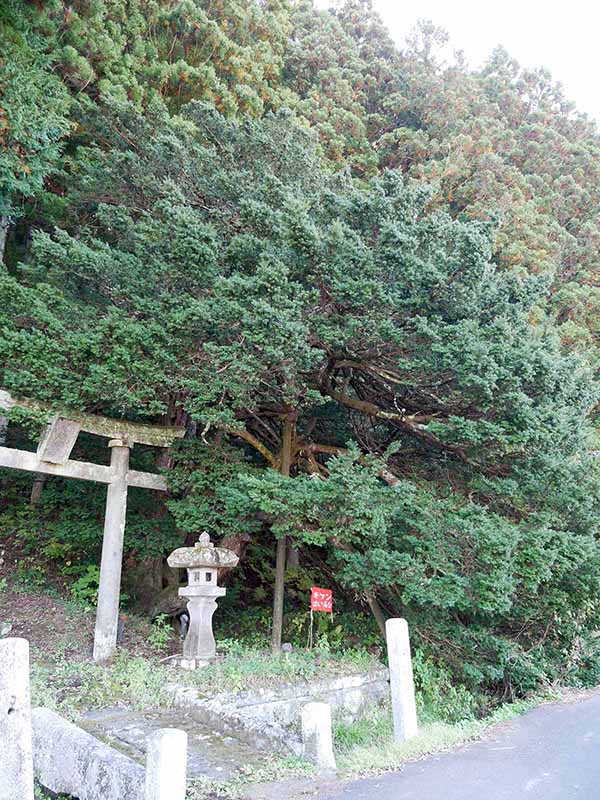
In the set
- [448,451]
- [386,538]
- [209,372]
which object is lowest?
[386,538]

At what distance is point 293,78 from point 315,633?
1348cm

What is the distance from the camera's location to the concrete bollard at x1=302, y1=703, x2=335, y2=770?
Answer: 4.54m

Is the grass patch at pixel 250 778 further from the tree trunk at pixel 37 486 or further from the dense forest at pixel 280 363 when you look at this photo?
the tree trunk at pixel 37 486

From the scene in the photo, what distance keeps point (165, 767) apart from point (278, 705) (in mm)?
3339

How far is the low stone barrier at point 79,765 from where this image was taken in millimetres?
3725

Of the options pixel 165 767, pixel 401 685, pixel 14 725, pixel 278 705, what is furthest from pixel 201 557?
pixel 165 767

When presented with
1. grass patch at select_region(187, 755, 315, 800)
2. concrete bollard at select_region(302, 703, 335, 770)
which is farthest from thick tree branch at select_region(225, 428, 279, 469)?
grass patch at select_region(187, 755, 315, 800)

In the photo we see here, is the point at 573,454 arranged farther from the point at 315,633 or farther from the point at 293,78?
the point at 293,78

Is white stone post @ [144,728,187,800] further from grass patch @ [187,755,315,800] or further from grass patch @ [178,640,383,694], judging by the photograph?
grass patch @ [178,640,383,694]

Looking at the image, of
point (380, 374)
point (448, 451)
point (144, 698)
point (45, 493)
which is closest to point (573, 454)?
point (448, 451)

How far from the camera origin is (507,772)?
14.0ft

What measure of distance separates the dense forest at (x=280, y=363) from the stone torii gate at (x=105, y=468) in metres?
0.27

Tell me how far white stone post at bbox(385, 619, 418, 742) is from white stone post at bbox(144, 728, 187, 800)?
7.95 ft

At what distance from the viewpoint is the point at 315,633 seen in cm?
895
